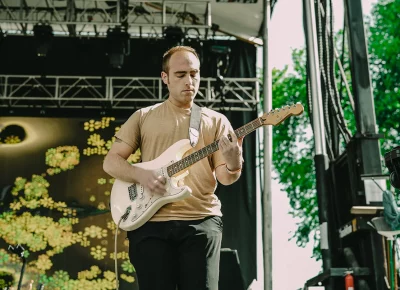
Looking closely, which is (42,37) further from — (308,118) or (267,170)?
(308,118)

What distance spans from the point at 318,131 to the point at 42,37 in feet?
16.1

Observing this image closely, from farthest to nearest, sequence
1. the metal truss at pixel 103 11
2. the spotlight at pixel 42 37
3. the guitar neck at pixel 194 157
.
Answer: the metal truss at pixel 103 11 → the spotlight at pixel 42 37 → the guitar neck at pixel 194 157

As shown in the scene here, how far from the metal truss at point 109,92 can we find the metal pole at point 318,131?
2.29 meters

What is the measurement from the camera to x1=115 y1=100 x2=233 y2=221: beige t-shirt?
8.44ft

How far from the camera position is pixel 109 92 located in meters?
10.6

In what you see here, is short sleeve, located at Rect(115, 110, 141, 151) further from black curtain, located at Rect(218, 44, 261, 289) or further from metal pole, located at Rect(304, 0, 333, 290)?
black curtain, located at Rect(218, 44, 261, 289)

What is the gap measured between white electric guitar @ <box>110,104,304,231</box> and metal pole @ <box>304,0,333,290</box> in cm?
445

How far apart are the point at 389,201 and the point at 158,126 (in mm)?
3242

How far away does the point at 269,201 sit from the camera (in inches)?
342

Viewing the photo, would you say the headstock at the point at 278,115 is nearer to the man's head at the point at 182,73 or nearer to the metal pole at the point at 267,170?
the man's head at the point at 182,73

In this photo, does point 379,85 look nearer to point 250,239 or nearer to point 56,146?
point 250,239

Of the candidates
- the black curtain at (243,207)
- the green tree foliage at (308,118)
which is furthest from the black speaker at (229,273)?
the green tree foliage at (308,118)

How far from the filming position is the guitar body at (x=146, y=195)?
2.50 metres

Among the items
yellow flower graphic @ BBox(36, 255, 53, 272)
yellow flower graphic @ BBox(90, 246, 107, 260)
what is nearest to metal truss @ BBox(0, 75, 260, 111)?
yellow flower graphic @ BBox(90, 246, 107, 260)
